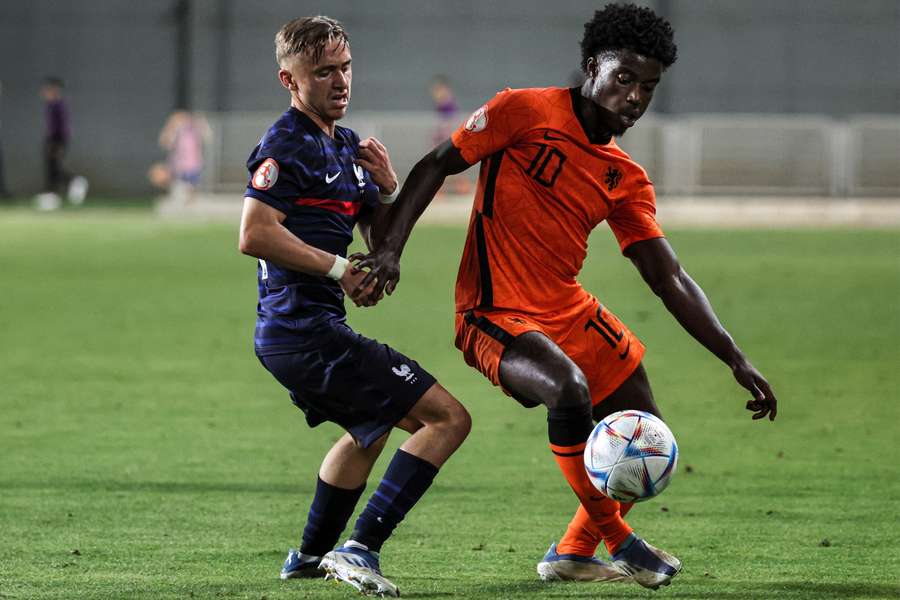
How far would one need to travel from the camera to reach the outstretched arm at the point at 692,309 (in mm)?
6023

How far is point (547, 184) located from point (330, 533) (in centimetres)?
148

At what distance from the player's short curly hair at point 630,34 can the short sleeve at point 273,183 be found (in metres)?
1.26

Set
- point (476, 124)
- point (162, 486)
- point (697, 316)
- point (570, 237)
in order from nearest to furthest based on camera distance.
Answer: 1. point (476, 124)
2. point (570, 237)
3. point (697, 316)
4. point (162, 486)

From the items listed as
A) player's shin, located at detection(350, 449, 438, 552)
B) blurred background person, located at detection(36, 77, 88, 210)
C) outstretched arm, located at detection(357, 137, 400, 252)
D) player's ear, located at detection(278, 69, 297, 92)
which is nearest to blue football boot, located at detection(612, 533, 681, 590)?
player's shin, located at detection(350, 449, 438, 552)

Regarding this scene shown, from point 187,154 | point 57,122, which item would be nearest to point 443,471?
point 187,154

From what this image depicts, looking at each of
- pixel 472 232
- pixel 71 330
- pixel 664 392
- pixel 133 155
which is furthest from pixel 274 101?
pixel 472 232

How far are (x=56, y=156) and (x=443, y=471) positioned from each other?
2743cm

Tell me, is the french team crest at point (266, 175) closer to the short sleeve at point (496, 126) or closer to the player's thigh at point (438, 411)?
the short sleeve at point (496, 126)

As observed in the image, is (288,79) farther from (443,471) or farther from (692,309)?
(443,471)

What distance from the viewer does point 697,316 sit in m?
6.14

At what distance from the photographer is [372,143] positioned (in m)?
5.84

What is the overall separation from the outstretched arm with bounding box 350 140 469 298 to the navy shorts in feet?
0.70

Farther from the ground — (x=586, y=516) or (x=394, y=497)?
(x=394, y=497)

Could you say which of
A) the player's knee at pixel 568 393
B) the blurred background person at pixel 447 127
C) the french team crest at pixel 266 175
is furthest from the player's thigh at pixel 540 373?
the blurred background person at pixel 447 127
